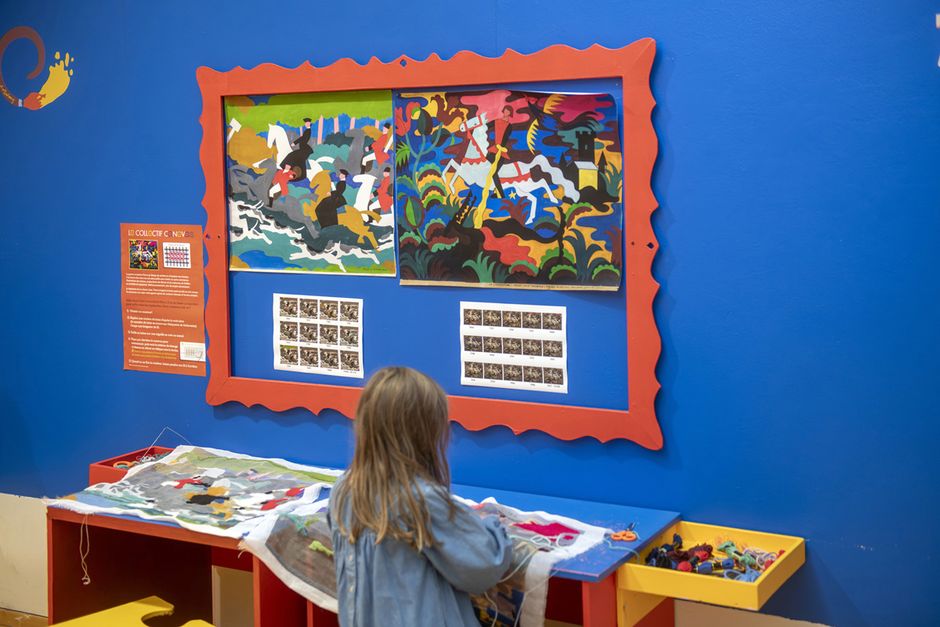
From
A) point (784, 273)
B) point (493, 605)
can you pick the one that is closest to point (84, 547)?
point (493, 605)

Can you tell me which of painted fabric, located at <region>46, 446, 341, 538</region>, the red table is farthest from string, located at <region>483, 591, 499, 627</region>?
painted fabric, located at <region>46, 446, 341, 538</region>

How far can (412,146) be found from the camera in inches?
114

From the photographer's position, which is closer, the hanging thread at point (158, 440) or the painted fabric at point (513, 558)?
the painted fabric at point (513, 558)

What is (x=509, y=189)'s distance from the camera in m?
2.77

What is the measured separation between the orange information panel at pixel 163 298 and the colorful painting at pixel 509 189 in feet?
2.49

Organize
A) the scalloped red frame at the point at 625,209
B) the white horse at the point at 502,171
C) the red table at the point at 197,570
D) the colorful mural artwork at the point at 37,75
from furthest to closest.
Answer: the colorful mural artwork at the point at 37,75 < the white horse at the point at 502,171 < the scalloped red frame at the point at 625,209 < the red table at the point at 197,570

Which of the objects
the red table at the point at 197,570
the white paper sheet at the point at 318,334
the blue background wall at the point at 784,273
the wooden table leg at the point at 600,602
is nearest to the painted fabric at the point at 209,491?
the red table at the point at 197,570

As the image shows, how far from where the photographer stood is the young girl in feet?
7.00

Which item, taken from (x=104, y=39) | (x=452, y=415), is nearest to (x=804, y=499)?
(x=452, y=415)

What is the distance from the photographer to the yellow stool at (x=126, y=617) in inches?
106

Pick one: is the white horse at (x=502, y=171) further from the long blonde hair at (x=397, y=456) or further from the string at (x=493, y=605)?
the string at (x=493, y=605)

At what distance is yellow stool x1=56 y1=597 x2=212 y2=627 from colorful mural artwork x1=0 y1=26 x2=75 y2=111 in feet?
5.47

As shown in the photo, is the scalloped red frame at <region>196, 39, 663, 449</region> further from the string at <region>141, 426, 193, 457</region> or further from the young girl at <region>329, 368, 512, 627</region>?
the young girl at <region>329, 368, 512, 627</region>

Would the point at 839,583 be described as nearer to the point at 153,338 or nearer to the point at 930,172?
the point at 930,172
